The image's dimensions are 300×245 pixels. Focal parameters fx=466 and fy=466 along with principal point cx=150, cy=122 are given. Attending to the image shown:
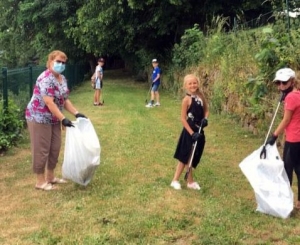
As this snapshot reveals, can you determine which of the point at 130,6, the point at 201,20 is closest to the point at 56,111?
the point at 130,6

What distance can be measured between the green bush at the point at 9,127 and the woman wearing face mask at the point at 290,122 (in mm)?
5016

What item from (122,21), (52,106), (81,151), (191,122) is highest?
(122,21)

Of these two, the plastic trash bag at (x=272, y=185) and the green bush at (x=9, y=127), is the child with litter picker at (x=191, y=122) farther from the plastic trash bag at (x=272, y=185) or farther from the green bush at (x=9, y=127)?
the green bush at (x=9, y=127)

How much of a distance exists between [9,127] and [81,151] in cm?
352

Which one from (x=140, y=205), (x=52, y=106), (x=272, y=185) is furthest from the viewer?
(x=52, y=106)

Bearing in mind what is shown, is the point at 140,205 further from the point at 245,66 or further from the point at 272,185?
the point at 245,66

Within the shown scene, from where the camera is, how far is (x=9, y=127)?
28.2 ft

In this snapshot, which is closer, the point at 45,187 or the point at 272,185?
the point at 272,185

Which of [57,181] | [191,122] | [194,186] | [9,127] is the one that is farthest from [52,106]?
[9,127]

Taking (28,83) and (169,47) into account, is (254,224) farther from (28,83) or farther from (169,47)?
(169,47)

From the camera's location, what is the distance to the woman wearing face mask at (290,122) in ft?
15.2

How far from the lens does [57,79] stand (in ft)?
18.2

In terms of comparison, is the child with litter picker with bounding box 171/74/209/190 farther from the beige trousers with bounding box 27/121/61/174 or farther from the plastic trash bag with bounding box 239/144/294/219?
the beige trousers with bounding box 27/121/61/174

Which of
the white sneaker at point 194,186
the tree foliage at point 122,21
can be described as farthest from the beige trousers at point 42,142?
the tree foliage at point 122,21
